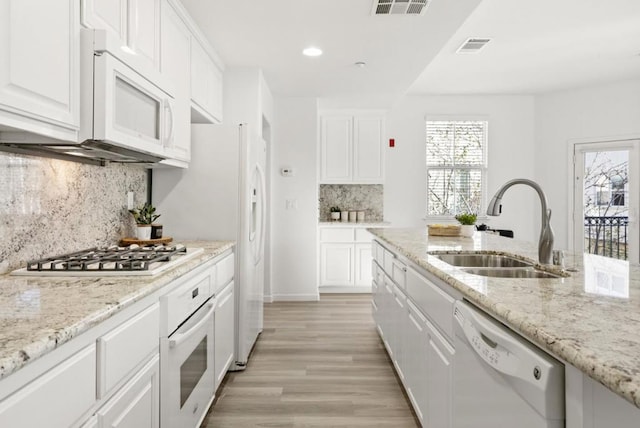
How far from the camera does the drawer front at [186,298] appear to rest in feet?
5.31

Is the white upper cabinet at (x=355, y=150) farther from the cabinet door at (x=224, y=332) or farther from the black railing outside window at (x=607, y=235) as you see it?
the cabinet door at (x=224, y=332)

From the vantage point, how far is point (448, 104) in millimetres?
5938

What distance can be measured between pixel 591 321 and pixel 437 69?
435 centimetres

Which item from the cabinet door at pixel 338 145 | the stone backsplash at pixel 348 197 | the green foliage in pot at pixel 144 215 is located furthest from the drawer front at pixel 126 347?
the stone backsplash at pixel 348 197

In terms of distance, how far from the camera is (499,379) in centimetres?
113

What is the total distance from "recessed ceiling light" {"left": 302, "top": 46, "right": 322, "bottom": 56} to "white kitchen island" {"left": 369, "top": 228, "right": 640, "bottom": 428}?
2.37m

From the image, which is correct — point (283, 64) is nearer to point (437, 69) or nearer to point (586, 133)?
point (437, 69)

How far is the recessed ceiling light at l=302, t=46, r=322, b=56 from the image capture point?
11.3 feet

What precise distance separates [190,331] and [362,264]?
3.75 m

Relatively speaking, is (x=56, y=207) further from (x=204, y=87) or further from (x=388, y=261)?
(x=388, y=261)

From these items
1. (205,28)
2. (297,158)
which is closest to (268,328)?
(297,158)

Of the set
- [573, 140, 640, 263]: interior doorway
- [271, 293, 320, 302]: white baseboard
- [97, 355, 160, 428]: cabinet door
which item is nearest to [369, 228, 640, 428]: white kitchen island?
[97, 355, 160, 428]: cabinet door

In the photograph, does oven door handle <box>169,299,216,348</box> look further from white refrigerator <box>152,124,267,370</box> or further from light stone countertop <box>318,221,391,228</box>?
light stone countertop <box>318,221,391,228</box>

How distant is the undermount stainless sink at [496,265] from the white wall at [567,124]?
13.3 ft
